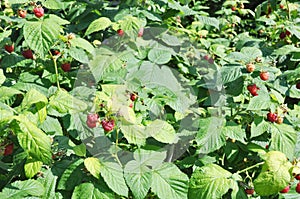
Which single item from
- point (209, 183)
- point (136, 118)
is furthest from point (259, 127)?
point (136, 118)

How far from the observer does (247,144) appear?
170 cm

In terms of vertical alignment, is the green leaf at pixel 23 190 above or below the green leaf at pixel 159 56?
below

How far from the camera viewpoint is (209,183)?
4.58 feet

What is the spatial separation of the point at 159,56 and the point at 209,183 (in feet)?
1.91

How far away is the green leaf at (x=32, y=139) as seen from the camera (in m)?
1.22

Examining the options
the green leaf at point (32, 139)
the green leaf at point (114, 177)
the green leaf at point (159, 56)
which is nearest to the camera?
the green leaf at point (32, 139)

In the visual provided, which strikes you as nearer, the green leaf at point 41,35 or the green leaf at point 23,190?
the green leaf at point 23,190

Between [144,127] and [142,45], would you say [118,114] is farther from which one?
[142,45]

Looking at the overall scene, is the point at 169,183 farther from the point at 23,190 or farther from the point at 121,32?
the point at 121,32

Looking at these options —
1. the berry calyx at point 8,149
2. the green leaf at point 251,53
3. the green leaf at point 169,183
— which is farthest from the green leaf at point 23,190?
the green leaf at point 251,53

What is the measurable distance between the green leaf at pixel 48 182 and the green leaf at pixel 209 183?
41 centimetres

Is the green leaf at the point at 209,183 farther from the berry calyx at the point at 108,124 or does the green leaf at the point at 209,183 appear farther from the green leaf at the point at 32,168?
the green leaf at the point at 32,168

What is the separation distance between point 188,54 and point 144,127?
2.53ft

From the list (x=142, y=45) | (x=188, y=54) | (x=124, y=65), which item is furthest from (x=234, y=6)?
(x=124, y=65)
